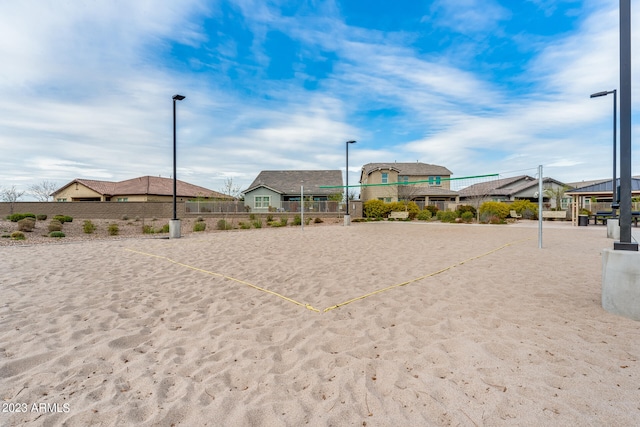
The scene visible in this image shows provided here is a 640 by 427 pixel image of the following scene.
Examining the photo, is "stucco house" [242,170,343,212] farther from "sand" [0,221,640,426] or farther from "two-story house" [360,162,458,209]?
"sand" [0,221,640,426]

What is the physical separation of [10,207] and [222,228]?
23.6m

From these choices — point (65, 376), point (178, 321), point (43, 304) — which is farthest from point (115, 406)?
point (43, 304)

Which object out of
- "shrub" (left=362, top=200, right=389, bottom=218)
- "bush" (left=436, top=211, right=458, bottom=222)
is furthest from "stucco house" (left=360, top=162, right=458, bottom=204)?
"bush" (left=436, top=211, right=458, bottom=222)

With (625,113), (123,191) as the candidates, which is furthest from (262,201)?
→ (625,113)

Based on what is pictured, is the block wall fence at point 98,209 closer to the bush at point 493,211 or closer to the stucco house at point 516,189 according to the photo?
the bush at point 493,211

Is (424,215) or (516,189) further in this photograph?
(516,189)

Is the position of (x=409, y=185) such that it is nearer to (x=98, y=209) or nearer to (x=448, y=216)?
(x=448, y=216)

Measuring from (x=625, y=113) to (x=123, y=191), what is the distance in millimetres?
39943

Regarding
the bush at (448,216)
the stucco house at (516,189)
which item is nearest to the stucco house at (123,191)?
the bush at (448,216)

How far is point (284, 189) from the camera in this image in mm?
32500

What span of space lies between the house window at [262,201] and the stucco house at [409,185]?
10278 mm

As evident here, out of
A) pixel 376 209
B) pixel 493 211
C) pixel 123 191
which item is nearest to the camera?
pixel 493 211

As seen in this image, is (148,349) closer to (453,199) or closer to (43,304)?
(43,304)

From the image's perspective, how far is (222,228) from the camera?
17766 millimetres
